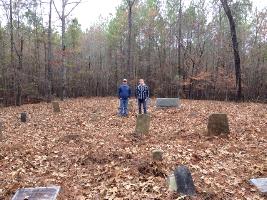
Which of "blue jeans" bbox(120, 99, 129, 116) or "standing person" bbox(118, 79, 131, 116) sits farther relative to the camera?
"blue jeans" bbox(120, 99, 129, 116)

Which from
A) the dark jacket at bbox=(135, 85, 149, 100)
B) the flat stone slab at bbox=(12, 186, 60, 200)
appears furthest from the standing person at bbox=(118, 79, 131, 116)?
the flat stone slab at bbox=(12, 186, 60, 200)

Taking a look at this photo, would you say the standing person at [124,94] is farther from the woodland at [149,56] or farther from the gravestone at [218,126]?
the woodland at [149,56]

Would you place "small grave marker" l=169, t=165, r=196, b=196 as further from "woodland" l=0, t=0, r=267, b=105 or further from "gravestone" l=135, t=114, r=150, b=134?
"woodland" l=0, t=0, r=267, b=105

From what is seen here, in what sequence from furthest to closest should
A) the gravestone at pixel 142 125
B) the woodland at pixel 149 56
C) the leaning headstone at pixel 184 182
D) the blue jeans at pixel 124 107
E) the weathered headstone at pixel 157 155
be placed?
the woodland at pixel 149 56 < the blue jeans at pixel 124 107 < the gravestone at pixel 142 125 < the weathered headstone at pixel 157 155 < the leaning headstone at pixel 184 182

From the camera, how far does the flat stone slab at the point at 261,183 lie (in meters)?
6.43

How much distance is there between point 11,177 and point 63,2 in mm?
21561

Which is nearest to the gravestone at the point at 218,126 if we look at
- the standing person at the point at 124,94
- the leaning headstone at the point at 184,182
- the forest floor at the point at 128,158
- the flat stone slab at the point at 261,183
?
the forest floor at the point at 128,158

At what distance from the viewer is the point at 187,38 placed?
3328cm

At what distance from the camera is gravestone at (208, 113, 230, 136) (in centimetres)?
A: 1084

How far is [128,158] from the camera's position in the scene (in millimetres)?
8641

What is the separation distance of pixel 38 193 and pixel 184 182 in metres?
2.90

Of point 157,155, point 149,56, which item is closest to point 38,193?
point 157,155

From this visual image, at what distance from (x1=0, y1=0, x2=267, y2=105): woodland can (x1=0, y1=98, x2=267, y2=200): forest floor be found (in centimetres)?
1481

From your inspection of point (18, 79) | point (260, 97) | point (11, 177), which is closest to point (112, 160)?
point (11, 177)
